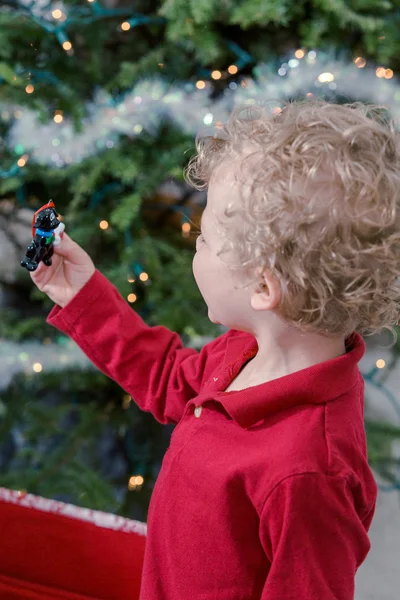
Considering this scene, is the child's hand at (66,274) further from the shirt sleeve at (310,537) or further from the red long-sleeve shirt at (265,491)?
the shirt sleeve at (310,537)

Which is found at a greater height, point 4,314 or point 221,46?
point 221,46

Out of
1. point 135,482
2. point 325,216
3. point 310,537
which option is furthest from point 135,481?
point 325,216

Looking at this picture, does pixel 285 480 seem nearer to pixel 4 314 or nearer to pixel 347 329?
pixel 347 329

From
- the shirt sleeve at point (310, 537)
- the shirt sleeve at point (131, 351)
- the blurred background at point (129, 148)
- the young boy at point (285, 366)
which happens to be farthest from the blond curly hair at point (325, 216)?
the blurred background at point (129, 148)

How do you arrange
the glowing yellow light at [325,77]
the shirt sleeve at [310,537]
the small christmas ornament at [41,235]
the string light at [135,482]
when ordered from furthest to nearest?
the string light at [135,482]
the glowing yellow light at [325,77]
the small christmas ornament at [41,235]
the shirt sleeve at [310,537]

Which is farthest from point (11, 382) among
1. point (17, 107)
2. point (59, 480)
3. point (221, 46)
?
point (221, 46)

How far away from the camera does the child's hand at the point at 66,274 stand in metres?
0.89

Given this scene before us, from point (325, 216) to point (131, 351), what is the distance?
399 millimetres

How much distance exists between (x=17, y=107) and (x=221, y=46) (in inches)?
19.6

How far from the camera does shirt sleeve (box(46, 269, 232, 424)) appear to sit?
0.90 m

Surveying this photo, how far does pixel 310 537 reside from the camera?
61 cm

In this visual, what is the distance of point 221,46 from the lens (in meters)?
1.52

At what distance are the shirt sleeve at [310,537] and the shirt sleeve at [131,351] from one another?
30 cm

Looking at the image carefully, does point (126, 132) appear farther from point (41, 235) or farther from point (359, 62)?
point (41, 235)
